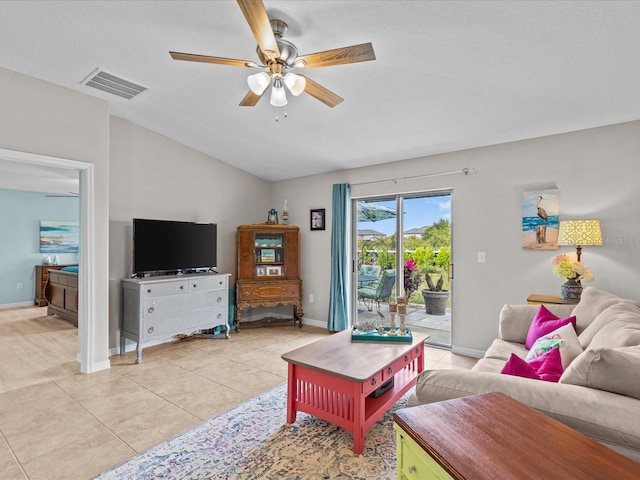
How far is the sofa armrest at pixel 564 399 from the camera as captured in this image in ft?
3.80

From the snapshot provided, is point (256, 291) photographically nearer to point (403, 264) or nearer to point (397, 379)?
point (403, 264)

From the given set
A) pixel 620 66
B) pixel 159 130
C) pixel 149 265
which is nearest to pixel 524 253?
pixel 620 66

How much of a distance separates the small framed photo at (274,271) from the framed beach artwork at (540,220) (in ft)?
10.5

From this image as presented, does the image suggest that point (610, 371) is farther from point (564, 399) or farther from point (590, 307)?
point (590, 307)

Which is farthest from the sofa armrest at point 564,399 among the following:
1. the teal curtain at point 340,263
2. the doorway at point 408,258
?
the teal curtain at point 340,263

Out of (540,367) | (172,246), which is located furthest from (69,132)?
(540,367)

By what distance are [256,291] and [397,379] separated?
8.75ft

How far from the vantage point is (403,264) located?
446cm

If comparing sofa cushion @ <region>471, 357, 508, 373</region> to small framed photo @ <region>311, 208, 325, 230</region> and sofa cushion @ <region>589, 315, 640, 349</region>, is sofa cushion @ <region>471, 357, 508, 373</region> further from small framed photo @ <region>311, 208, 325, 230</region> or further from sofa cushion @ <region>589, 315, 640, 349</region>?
small framed photo @ <region>311, 208, 325, 230</region>

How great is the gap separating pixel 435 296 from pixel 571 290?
1.52 metres

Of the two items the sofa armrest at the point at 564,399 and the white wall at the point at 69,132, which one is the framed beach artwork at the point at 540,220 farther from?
the white wall at the point at 69,132

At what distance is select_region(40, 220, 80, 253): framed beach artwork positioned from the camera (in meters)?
7.07

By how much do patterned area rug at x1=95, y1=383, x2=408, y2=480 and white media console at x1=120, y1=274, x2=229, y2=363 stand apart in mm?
1694

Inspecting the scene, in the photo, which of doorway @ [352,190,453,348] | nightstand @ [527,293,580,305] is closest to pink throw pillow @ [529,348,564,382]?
nightstand @ [527,293,580,305]
